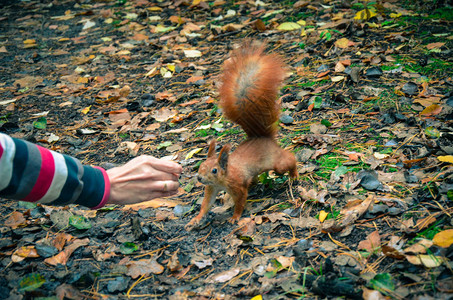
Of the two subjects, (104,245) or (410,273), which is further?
(104,245)

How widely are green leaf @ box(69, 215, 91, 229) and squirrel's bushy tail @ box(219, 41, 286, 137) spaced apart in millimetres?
1028

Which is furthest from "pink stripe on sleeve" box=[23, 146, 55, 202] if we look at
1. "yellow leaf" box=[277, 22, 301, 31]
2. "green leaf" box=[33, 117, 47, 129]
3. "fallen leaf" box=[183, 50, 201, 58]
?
"yellow leaf" box=[277, 22, 301, 31]

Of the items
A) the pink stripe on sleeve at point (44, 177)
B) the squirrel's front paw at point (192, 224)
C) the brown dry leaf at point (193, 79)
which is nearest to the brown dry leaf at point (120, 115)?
the brown dry leaf at point (193, 79)

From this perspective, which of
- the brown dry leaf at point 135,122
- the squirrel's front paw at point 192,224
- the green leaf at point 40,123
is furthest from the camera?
the green leaf at point 40,123

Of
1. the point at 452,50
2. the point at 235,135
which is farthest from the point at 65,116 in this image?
the point at 452,50

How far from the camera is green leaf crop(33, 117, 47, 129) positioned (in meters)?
3.58

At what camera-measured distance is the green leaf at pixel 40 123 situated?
358 cm

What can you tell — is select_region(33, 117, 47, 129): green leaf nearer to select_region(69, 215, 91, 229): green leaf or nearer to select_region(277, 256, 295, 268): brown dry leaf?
select_region(69, 215, 91, 229): green leaf

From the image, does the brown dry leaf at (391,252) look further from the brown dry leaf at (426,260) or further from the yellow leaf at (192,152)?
the yellow leaf at (192,152)

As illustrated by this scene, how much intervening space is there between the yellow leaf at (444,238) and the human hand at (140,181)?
3.77 feet

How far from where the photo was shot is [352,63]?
3.68 m

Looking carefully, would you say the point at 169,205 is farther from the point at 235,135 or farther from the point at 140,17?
the point at 140,17

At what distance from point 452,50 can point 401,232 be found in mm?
2304

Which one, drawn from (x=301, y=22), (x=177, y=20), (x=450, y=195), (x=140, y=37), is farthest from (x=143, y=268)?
(x=177, y=20)
